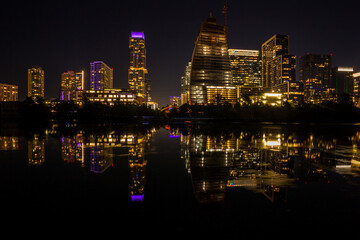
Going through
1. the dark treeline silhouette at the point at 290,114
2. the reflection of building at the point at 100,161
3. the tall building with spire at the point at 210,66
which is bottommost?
A: the reflection of building at the point at 100,161

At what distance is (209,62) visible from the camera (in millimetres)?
165500

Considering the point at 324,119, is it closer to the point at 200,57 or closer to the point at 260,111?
the point at 260,111

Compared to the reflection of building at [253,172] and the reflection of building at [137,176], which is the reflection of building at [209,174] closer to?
the reflection of building at [253,172]

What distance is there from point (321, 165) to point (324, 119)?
7822 cm

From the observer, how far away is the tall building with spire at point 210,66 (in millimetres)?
162000

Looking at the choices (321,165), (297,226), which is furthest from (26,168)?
(321,165)

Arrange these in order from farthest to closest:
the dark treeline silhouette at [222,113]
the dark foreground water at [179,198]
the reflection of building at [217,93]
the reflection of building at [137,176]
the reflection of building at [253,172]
A: the reflection of building at [217,93] < the dark treeline silhouette at [222,113] < the reflection of building at [253,172] < the reflection of building at [137,176] < the dark foreground water at [179,198]

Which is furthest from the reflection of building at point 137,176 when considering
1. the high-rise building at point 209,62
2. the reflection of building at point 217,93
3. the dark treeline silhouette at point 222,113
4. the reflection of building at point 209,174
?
the reflection of building at point 217,93

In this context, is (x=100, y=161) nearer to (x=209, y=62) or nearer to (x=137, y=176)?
(x=137, y=176)

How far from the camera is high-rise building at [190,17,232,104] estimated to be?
6373 inches

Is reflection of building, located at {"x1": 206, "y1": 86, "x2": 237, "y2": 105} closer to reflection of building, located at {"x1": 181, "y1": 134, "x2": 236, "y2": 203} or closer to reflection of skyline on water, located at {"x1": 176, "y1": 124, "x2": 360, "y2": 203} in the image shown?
reflection of skyline on water, located at {"x1": 176, "y1": 124, "x2": 360, "y2": 203}

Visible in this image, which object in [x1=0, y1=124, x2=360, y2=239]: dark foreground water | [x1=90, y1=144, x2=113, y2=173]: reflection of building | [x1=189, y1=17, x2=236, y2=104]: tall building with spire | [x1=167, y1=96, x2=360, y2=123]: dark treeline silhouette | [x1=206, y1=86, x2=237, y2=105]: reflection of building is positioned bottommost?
[x1=0, y1=124, x2=360, y2=239]: dark foreground water

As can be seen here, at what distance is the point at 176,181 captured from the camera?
8.83 metres

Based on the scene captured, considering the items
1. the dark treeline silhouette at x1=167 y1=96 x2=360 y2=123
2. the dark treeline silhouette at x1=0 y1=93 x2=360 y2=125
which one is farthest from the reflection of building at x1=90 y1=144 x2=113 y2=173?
the dark treeline silhouette at x1=167 y1=96 x2=360 y2=123
